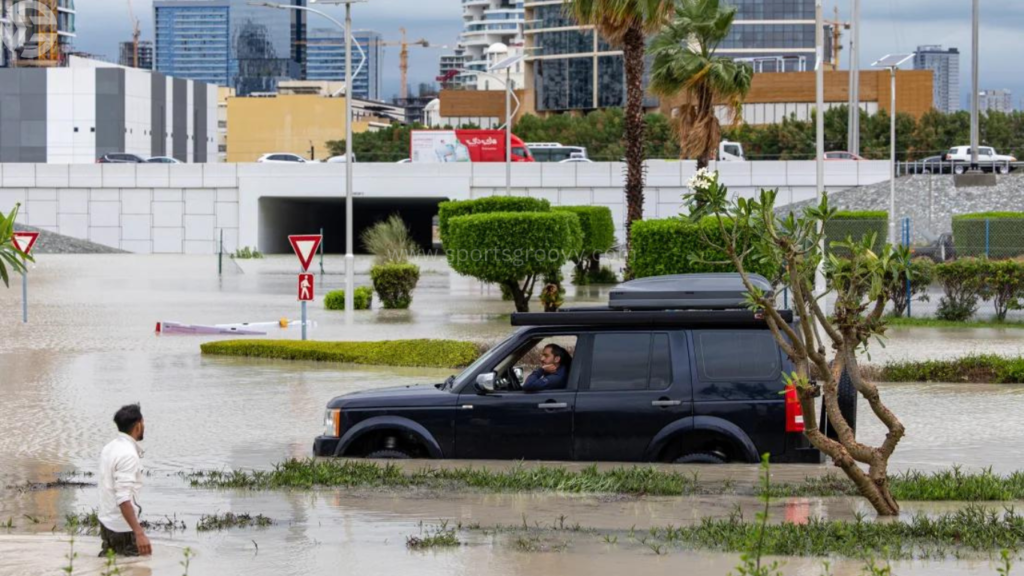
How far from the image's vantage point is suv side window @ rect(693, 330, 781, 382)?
11648mm

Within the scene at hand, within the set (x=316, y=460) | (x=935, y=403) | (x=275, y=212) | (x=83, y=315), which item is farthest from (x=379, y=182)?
(x=316, y=460)

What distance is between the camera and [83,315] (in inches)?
1346

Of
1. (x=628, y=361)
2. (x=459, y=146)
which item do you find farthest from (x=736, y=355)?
(x=459, y=146)

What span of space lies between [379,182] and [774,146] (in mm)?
39099

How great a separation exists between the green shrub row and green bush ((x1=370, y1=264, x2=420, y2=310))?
1336 centimetres

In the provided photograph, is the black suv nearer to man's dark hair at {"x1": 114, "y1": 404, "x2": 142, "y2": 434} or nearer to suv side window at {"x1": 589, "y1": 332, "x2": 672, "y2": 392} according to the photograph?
suv side window at {"x1": 589, "y1": 332, "x2": 672, "y2": 392}

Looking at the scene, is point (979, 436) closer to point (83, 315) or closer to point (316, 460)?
point (316, 460)

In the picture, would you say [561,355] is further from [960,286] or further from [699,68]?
[699,68]

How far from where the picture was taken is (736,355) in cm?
1175

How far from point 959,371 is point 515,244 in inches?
533

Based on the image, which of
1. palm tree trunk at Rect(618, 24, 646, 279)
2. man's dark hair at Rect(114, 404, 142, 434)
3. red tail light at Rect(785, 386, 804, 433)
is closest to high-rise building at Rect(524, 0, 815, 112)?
palm tree trunk at Rect(618, 24, 646, 279)

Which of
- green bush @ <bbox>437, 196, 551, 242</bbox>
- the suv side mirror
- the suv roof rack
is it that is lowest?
the suv side mirror

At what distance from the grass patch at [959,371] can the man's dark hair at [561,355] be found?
10502 millimetres

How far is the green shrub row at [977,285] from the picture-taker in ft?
101
